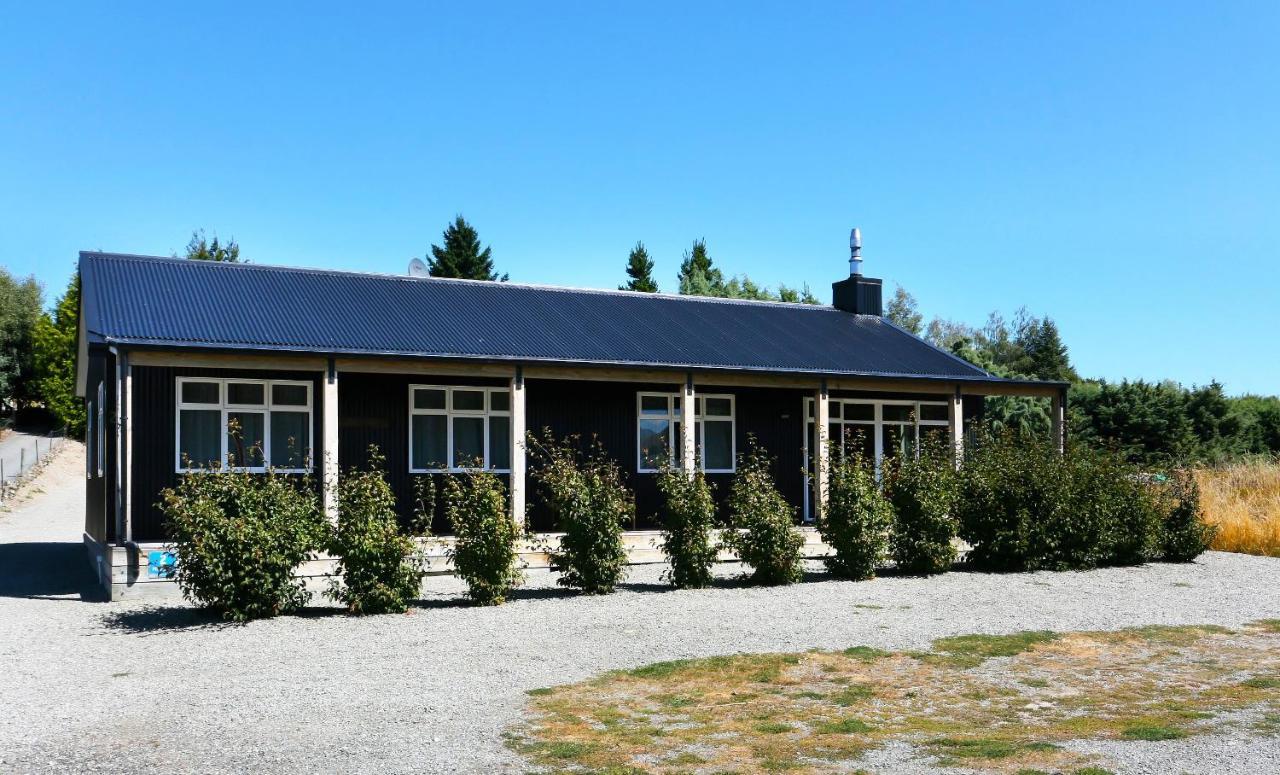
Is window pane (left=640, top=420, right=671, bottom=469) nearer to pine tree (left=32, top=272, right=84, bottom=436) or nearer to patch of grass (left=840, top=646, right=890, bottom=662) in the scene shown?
patch of grass (left=840, top=646, right=890, bottom=662)

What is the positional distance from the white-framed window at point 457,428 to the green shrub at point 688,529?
416cm

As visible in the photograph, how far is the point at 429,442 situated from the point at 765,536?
19.6 ft

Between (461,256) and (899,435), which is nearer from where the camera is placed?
→ (899,435)

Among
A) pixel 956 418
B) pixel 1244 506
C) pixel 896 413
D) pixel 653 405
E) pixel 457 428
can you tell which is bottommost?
pixel 1244 506

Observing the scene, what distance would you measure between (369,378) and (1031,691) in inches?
450

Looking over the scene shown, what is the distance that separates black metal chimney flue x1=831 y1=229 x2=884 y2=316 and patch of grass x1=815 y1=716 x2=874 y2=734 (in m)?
18.6

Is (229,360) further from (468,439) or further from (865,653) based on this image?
(865,653)

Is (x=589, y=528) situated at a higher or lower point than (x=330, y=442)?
lower

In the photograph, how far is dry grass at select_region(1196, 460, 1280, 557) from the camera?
19141 millimetres

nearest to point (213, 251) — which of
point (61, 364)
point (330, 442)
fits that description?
point (61, 364)

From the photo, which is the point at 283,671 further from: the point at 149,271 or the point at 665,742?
the point at 149,271

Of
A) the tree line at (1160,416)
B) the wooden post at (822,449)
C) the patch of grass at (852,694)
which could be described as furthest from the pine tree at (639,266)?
the patch of grass at (852,694)

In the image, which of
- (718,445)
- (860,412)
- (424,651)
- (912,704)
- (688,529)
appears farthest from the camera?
(860,412)

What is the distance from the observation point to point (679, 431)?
766 inches
